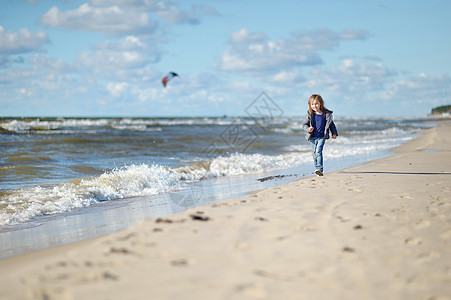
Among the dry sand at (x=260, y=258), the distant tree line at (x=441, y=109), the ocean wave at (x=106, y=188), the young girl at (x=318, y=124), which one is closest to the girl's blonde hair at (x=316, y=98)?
the young girl at (x=318, y=124)

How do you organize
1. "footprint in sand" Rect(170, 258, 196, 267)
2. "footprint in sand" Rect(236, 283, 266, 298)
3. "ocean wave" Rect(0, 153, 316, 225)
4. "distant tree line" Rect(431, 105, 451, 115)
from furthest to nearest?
"distant tree line" Rect(431, 105, 451, 115) < "ocean wave" Rect(0, 153, 316, 225) < "footprint in sand" Rect(170, 258, 196, 267) < "footprint in sand" Rect(236, 283, 266, 298)

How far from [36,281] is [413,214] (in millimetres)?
4233

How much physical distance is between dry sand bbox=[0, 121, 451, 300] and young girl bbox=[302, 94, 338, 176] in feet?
13.3

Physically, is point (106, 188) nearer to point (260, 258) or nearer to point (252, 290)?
point (260, 258)

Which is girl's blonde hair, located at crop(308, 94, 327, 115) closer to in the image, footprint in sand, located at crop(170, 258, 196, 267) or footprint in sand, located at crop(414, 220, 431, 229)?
footprint in sand, located at crop(414, 220, 431, 229)

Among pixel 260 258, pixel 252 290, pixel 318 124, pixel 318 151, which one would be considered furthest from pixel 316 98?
pixel 252 290

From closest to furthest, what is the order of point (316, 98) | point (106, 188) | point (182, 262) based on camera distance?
1. point (182, 262)
2. point (106, 188)
3. point (316, 98)

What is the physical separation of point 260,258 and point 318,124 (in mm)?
6565

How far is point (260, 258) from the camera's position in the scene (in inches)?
127

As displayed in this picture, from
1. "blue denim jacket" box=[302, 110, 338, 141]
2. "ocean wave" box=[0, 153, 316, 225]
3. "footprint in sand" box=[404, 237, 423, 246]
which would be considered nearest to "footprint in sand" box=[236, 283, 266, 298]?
"footprint in sand" box=[404, 237, 423, 246]

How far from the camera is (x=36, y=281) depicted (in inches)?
110

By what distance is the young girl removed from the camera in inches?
364

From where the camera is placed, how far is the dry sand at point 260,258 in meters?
2.68

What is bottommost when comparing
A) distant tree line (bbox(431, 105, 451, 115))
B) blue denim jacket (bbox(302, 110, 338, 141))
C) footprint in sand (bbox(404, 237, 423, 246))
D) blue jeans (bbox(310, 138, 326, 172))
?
footprint in sand (bbox(404, 237, 423, 246))
